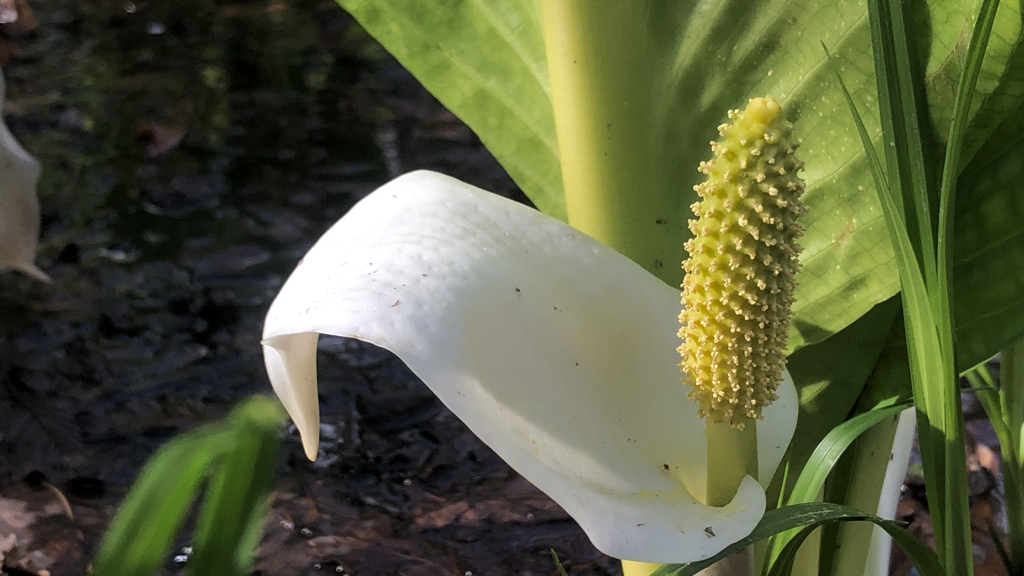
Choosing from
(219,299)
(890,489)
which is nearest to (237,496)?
(890,489)

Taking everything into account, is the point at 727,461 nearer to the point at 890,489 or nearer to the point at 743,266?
the point at 743,266

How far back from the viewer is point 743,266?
0.26m

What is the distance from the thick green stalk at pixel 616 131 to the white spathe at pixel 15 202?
181mm

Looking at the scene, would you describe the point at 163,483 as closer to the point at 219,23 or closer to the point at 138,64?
the point at 138,64

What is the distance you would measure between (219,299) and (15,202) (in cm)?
70

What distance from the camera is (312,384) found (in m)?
0.27

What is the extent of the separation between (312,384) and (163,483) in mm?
169

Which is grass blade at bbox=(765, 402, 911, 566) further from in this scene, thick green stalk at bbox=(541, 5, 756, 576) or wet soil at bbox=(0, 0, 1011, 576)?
wet soil at bbox=(0, 0, 1011, 576)

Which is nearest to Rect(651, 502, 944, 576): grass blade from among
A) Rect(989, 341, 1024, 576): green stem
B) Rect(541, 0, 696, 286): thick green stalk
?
Rect(541, 0, 696, 286): thick green stalk

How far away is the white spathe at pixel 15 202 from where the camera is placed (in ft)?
0.84

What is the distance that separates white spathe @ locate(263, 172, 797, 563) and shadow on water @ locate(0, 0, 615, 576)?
0.34 m

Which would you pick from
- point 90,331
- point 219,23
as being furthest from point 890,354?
point 219,23

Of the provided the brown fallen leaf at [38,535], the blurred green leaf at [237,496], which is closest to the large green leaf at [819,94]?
the blurred green leaf at [237,496]

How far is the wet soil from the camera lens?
66 cm
